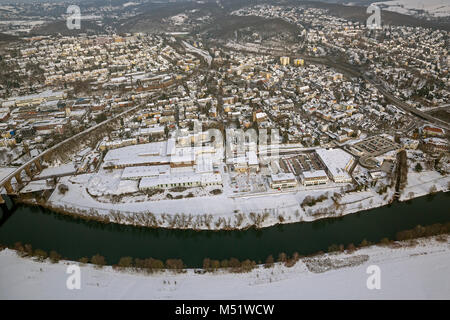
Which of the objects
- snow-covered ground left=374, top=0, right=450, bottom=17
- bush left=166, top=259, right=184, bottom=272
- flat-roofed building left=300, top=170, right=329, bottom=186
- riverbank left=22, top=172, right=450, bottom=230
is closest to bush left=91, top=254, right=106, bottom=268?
riverbank left=22, top=172, right=450, bottom=230

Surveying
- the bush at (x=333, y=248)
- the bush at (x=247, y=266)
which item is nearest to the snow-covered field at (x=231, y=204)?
the bush at (x=333, y=248)

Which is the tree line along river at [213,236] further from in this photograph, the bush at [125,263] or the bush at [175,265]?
the bush at [125,263]

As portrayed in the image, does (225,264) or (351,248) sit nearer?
(225,264)

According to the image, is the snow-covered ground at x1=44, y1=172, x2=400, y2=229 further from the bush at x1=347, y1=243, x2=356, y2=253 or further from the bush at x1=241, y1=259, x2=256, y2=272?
the bush at x1=241, y1=259, x2=256, y2=272

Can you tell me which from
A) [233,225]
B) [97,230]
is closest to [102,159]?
[97,230]

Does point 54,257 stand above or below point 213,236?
above

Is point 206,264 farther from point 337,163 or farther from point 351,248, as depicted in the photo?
point 337,163

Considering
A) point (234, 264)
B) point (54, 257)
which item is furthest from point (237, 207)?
point (54, 257)
